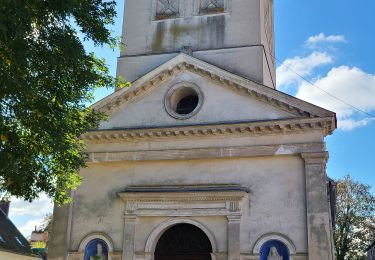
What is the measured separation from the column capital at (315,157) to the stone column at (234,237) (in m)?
2.68

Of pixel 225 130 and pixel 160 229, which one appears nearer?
pixel 160 229

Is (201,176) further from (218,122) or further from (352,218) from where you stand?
(352,218)

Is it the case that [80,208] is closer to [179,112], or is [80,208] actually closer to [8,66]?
[179,112]

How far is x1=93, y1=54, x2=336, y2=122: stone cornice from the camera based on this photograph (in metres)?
15.2

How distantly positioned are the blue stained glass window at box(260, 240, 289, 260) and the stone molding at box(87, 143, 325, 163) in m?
2.67

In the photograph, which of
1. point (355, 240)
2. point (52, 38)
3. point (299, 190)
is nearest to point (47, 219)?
point (355, 240)

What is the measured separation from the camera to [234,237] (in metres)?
14.7

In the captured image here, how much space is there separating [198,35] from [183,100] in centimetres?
316

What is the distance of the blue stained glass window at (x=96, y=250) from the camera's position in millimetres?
15711

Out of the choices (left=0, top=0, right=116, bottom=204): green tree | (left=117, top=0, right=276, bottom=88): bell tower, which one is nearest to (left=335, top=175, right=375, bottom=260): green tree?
(left=117, top=0, right=276, bottom=88): bell tower

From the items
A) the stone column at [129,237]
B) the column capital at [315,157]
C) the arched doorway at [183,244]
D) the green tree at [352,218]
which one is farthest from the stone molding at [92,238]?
the green tree at [352,218]

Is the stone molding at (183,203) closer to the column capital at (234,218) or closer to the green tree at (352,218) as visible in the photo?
the column capital at (234,218)

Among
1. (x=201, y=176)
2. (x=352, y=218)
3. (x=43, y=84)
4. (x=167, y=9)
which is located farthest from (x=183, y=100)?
(x=352, y=218)

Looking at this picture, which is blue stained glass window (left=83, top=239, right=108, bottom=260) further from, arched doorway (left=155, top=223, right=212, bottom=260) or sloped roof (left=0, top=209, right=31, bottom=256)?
sloped roof (left=0, top=209, right=31, bottom=256)
